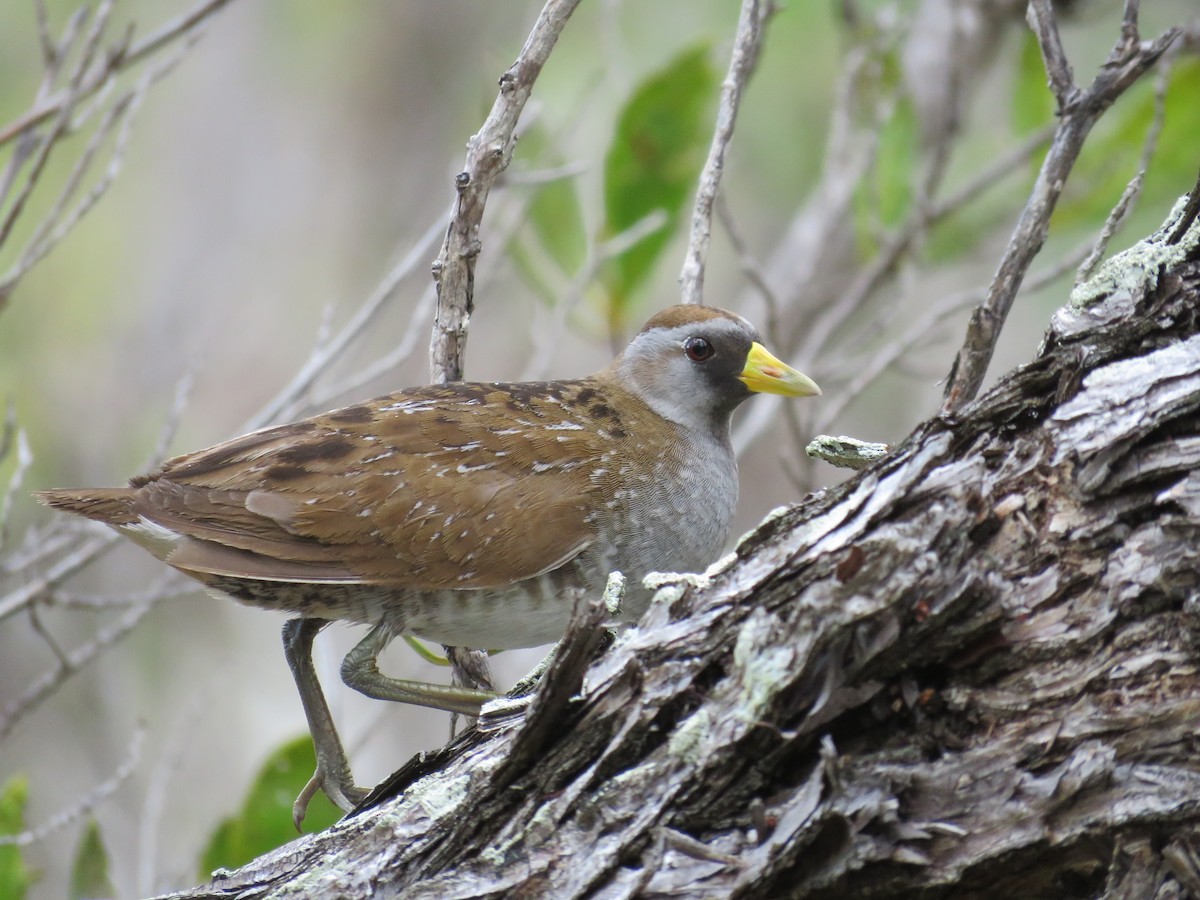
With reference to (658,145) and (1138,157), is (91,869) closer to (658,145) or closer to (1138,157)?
(658,145)

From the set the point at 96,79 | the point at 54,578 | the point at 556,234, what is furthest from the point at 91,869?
the point at 556,234

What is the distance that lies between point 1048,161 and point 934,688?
1401 mm

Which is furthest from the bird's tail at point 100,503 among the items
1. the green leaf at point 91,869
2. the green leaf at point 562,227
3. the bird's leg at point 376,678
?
the green leaf at point 562,227

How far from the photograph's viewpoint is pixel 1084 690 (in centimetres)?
188

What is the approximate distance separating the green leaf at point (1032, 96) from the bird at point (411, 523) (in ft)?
9.76

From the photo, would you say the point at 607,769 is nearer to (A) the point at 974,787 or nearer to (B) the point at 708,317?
(A) the point at 974,787

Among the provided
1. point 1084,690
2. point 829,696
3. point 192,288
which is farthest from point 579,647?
point 192,288

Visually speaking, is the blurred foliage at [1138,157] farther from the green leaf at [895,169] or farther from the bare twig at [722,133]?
the bare twig at [722,133]

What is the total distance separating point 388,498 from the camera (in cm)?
324

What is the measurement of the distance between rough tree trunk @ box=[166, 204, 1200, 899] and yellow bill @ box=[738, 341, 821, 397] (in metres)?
1.83

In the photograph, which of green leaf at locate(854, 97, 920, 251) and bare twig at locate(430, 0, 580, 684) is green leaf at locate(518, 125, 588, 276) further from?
bare twig at locate(430, 0, 580, 684)

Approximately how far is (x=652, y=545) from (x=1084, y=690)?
1677mm

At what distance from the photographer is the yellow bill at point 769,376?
393 cm

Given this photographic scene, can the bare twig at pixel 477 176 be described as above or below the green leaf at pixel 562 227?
below
